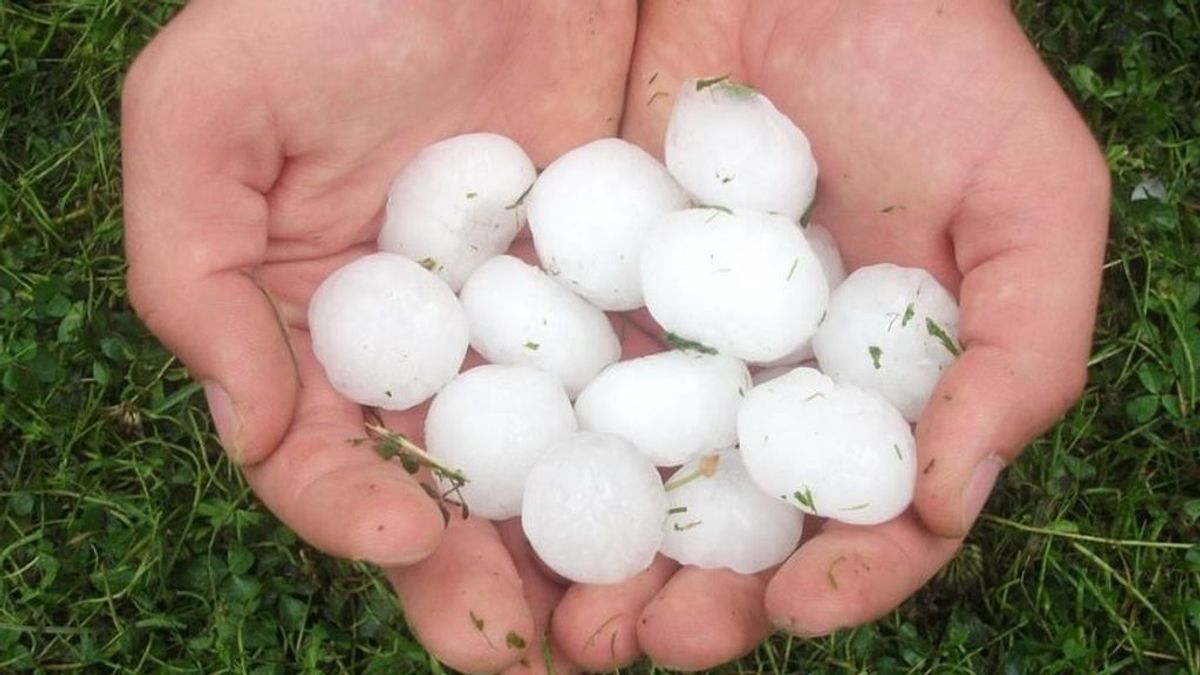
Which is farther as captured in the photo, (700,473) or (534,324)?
(534,324)

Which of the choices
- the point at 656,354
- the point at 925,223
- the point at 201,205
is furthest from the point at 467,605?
the point at 925,223

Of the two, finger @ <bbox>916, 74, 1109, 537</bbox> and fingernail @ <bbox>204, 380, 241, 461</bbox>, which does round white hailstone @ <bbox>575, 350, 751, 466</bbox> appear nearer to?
finger @ <bbox>916, 74, 1109, 537</bbox>

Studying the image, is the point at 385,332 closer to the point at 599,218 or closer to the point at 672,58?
the point at 599,218

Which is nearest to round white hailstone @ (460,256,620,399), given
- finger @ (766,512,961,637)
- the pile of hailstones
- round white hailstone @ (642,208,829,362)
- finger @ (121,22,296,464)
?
the pile of hailstones

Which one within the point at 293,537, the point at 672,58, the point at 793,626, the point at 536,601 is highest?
the point at 672,58

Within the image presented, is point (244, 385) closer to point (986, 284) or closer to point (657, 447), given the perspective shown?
point (657, 447)

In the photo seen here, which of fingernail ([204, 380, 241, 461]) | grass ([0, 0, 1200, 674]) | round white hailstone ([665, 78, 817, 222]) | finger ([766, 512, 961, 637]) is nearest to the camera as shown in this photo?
finger ([766, 512, 961, 637])

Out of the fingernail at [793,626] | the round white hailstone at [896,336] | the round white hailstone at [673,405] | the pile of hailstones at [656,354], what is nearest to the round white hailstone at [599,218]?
the pile of hailstones at [656,354]

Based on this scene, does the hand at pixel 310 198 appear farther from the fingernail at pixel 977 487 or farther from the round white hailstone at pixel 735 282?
the fingernail at pixel 977 487
